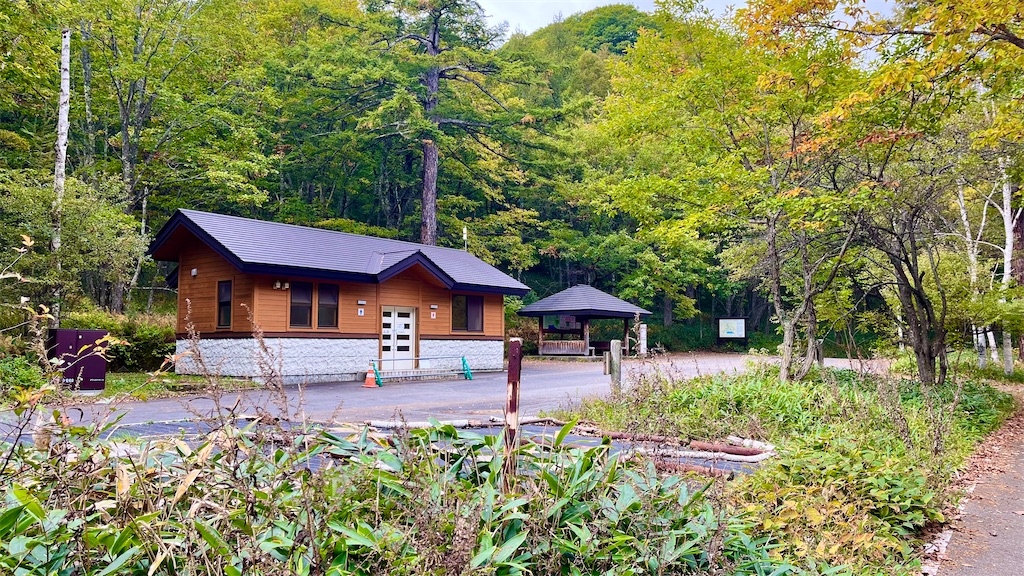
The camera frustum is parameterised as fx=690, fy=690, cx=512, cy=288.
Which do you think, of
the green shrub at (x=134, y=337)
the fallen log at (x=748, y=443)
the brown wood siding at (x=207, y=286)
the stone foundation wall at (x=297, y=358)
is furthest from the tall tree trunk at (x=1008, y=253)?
the green shrub at (x=134, y=337)

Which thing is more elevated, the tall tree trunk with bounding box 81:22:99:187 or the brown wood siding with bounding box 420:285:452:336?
the tall tree trunk with bounding box 81:22:99:187

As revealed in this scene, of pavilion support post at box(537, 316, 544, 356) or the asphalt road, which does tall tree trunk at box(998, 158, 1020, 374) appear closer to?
the asphalt road

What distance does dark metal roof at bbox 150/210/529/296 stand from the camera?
16031 millimetres

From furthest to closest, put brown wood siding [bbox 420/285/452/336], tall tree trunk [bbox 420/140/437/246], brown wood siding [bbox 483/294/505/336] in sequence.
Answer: tall tree trunk [bbox 420/140/437/246], brown wood siding [bbox 483/294/505/336], brown wood siding [bbox 420/285/452/336]

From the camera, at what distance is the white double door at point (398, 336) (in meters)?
19.3

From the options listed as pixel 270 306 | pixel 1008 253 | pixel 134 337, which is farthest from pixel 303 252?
pixel 1008 253

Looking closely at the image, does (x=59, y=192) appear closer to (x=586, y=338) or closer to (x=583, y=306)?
(x=583, y=306)

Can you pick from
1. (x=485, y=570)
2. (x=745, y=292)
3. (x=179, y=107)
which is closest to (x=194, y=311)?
(x=179, y=107)

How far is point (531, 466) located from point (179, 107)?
913 inches

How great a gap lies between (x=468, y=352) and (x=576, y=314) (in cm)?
820

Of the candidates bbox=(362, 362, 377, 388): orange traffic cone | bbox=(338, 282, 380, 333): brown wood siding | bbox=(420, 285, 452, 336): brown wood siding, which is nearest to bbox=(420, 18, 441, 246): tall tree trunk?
bbox=(420, 285, 452, 336): brown wood siding

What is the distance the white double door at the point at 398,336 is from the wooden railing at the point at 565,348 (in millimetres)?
10262

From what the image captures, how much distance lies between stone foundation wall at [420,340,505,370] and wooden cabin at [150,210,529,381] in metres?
0.03

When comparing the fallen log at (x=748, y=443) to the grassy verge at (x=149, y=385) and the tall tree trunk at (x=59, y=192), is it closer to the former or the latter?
the grassy verge at (x=149, y=385)
